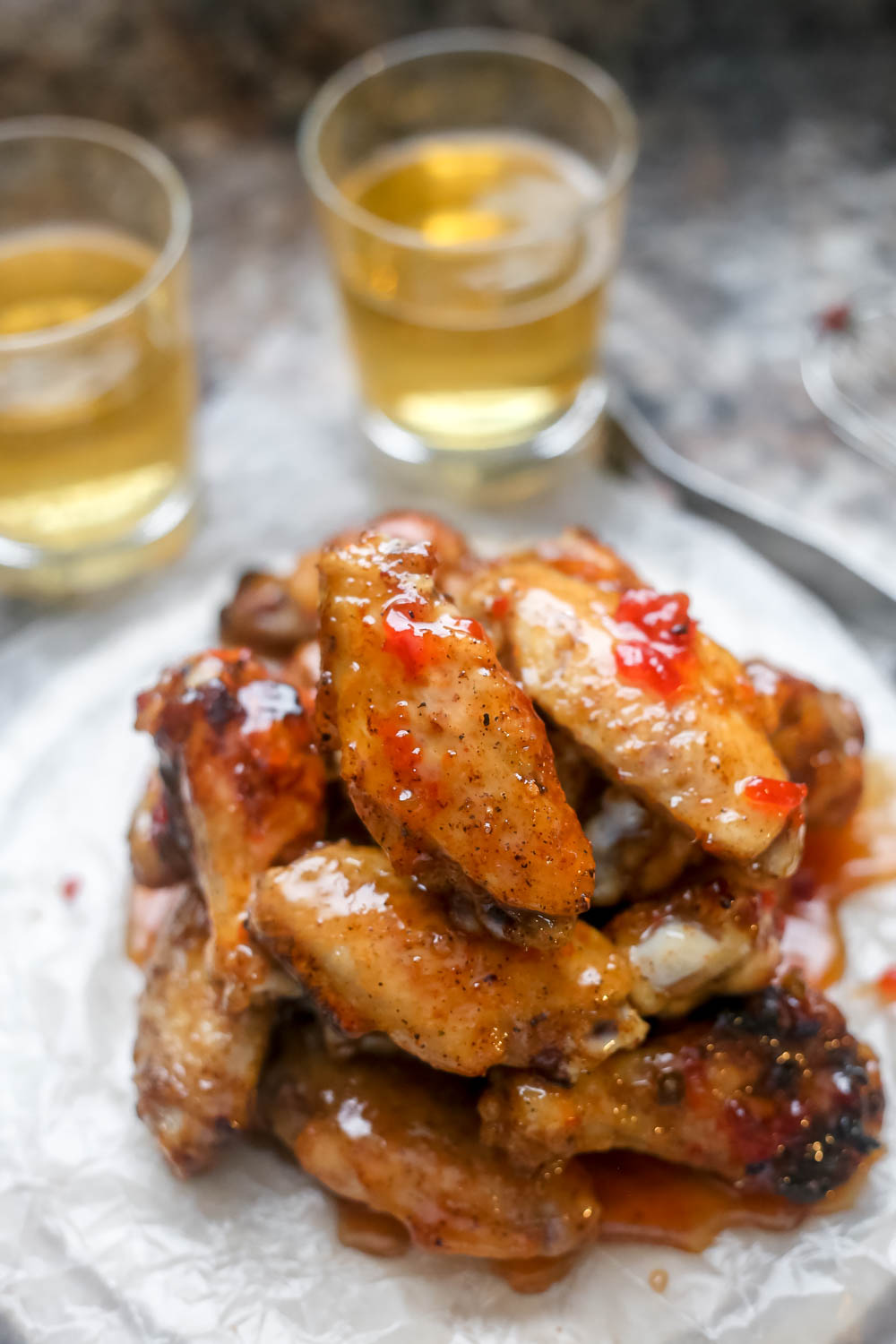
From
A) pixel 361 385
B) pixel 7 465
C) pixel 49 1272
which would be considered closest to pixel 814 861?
pixel 49 1272

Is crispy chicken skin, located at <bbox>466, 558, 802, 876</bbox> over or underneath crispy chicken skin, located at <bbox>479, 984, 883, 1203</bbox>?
over

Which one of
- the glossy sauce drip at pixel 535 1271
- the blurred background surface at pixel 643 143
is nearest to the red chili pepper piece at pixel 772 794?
the glossy sauce drip at pixel 535 1271

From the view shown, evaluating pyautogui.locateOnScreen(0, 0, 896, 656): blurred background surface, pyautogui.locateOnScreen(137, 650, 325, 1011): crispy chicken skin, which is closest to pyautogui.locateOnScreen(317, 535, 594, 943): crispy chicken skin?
pyautogui.locateOnScreen(137, 650, 325, 1011): crispy chicken skin

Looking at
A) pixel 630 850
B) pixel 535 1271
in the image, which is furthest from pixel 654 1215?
pixel 630 850

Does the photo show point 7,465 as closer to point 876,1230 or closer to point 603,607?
point 603,607

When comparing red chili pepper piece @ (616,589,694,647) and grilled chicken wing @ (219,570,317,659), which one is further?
grilled chicken wing @ (219,570,317,659)

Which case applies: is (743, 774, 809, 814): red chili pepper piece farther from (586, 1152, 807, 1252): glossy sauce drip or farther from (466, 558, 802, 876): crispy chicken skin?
(586, 1152, 807, 1252): glossy sauce drip
